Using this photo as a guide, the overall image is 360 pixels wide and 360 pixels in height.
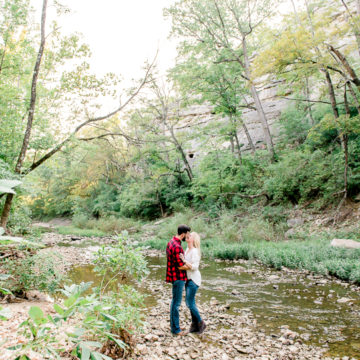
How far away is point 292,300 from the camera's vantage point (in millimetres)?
6020

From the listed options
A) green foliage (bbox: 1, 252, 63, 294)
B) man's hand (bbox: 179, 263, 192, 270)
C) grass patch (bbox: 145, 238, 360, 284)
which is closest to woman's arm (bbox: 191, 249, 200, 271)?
man's hand (bbox: 179, 263, 192, 270)

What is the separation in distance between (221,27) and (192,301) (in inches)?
739

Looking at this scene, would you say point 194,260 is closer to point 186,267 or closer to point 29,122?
point 186,267

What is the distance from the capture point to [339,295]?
6.14m

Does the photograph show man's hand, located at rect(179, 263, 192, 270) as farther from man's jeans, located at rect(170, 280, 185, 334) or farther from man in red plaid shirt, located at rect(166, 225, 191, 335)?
man's jeans, located at rect(170, 280, 185, 334)

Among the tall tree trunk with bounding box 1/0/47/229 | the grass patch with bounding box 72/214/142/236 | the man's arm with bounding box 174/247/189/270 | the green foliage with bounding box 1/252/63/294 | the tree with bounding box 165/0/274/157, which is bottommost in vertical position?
the grass patch with bounding box 72/214/142/236

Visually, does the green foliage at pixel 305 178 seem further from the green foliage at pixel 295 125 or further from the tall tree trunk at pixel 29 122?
the tall tree trunk at pixel 29 122

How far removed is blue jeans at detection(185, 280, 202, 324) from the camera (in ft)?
14.6

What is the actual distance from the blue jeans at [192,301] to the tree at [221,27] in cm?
1417

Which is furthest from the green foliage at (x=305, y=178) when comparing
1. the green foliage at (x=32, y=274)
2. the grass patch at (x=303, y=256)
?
the green foliage at (x=32, y=274)

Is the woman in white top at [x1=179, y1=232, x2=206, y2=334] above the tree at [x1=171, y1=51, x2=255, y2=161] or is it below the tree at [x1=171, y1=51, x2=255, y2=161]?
below

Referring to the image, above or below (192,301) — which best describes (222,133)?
above

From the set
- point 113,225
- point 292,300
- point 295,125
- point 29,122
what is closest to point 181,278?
point 292,300

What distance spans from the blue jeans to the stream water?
1227 mm
